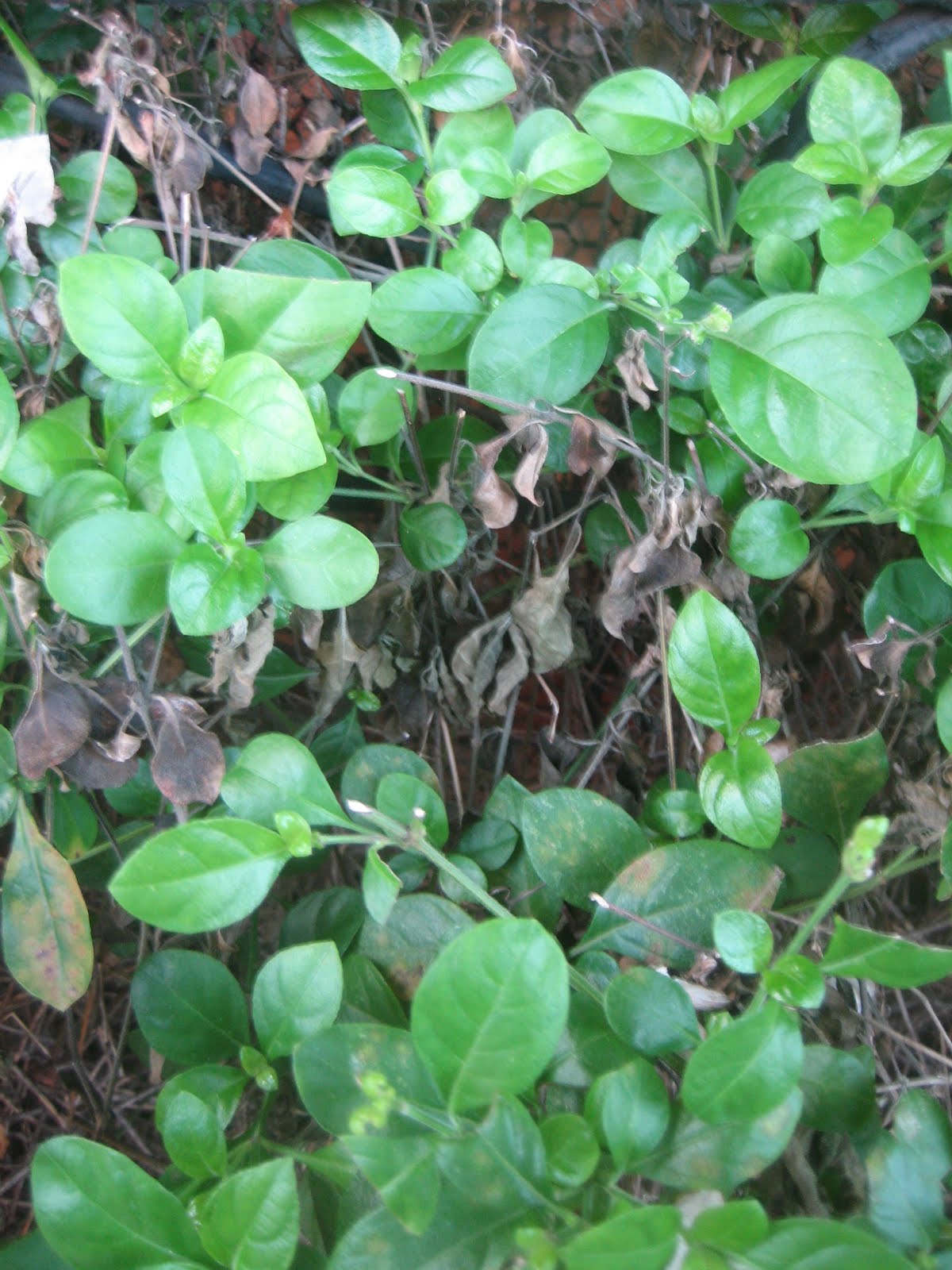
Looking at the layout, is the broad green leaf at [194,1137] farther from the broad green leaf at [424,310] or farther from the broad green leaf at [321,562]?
the broad green leaf at [424,310]

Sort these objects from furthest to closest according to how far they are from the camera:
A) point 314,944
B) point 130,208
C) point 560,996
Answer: point 130,208
point 314,944
point 560,996

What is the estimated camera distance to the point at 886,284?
2.13 ft

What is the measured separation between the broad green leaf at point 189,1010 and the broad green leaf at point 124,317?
428 mm

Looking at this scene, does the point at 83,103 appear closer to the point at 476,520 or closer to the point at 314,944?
the point at 476,520

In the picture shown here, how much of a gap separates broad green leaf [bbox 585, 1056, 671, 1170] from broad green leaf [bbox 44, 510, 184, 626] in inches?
16.4

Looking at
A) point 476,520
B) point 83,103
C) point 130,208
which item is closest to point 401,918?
point 476,520

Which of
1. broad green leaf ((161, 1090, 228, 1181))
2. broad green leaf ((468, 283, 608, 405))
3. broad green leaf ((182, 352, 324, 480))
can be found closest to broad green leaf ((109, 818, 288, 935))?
broad green leaf ((161, 1090, 228, 1181))

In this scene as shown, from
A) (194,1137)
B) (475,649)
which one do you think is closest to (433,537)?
(475,649)

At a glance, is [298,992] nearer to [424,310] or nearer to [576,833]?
[576,833]

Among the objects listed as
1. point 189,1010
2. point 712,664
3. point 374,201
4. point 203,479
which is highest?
point 374,201

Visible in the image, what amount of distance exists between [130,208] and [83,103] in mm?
134

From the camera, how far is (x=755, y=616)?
0.77m

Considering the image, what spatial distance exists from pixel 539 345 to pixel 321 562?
21cm

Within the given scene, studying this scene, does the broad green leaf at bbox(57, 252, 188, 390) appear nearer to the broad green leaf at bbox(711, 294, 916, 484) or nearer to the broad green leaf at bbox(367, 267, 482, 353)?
the broad green leaf at bbox(367, 267, 482, 353)
